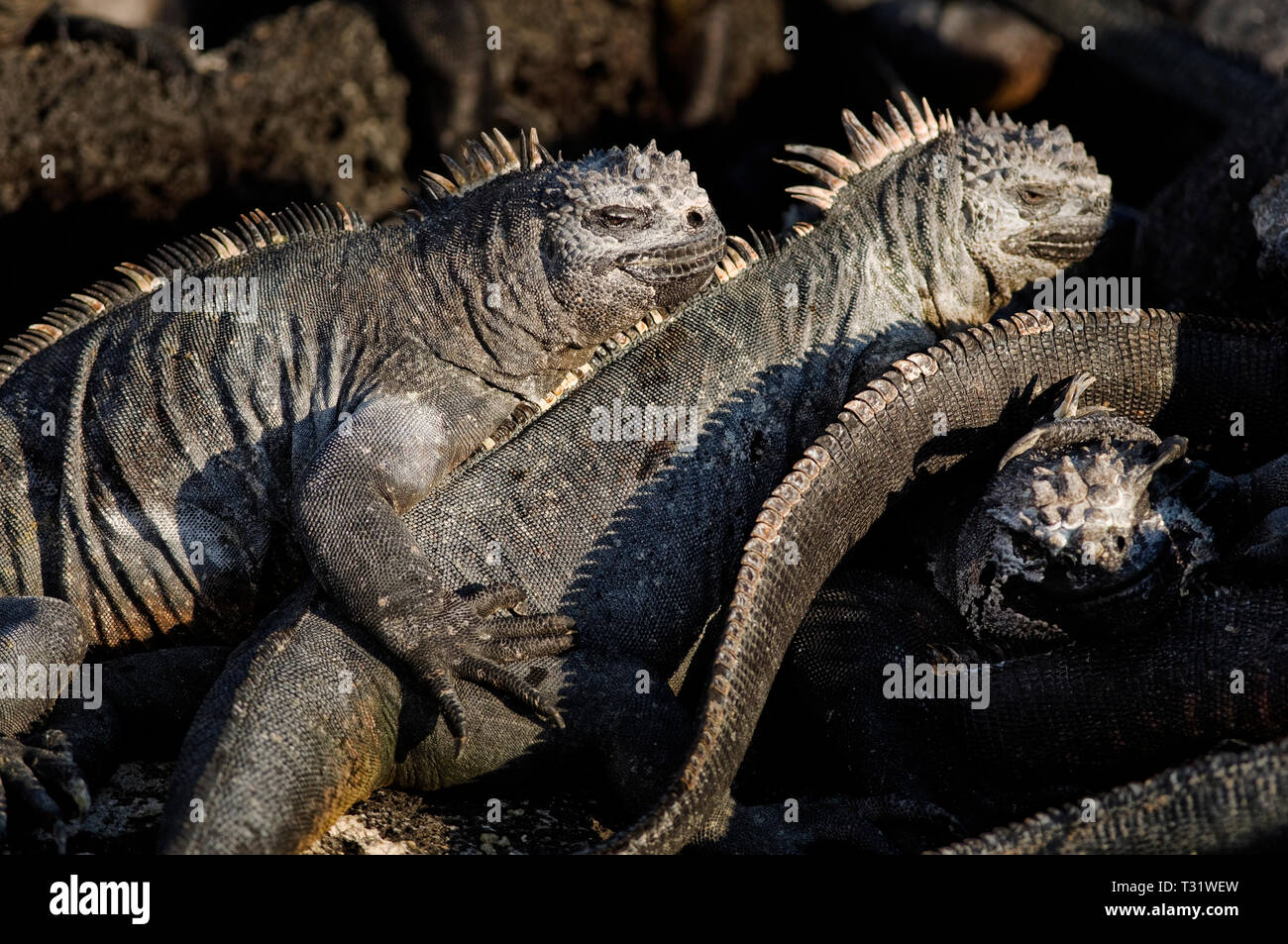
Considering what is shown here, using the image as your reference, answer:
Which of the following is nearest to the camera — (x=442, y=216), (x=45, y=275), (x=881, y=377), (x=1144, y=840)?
(x=1144, y=840)

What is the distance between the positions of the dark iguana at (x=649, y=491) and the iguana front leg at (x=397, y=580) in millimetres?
87

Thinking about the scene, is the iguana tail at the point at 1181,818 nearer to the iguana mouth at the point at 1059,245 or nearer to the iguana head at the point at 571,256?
the iguana head at the point at 571,256

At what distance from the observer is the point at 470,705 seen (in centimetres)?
345

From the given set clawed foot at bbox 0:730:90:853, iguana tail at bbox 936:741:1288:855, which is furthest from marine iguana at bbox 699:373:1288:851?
clawed foot at bbox 0:730:90:853

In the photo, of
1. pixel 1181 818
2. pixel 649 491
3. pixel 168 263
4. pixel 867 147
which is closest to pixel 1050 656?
pixel 1181 818

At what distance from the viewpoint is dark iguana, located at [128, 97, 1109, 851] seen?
325 cm

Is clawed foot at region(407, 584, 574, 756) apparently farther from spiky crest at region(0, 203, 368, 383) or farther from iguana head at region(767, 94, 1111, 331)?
iguana head at region(767, 94, 1111, 331)

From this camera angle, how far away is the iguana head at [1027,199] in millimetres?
4328

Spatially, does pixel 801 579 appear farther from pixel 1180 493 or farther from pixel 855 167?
pixel 855 167

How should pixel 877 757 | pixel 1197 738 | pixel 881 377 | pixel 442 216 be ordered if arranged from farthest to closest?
pixel 442 216 < pixel 881 377 < pixel 877 757 < pixel 1197 738

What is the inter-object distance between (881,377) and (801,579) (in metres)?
0.63

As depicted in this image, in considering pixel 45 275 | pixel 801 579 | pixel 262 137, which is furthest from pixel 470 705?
pixel 262 137

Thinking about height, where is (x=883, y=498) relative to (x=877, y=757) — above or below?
above

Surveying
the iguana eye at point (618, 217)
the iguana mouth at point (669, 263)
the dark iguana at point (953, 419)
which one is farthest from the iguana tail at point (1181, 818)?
the iguana eye at point (618, 217)
